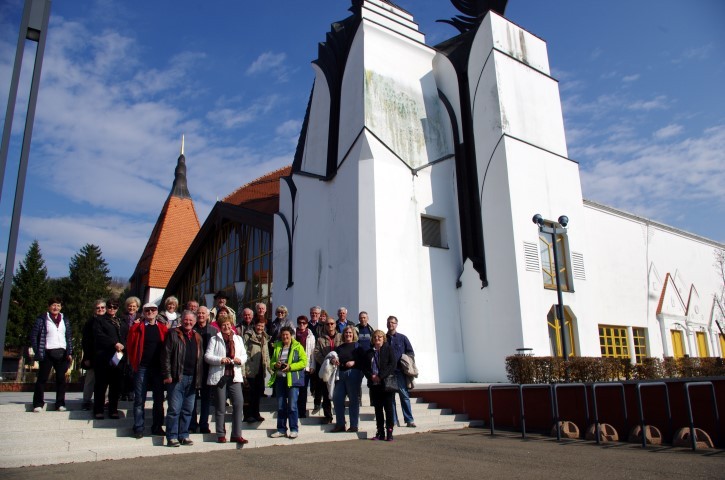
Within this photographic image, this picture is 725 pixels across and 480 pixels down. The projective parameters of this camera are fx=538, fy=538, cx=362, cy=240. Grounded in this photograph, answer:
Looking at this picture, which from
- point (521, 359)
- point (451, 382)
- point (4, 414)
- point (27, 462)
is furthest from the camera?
point (451, 382)

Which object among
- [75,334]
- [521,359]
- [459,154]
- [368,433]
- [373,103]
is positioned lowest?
[368,433]

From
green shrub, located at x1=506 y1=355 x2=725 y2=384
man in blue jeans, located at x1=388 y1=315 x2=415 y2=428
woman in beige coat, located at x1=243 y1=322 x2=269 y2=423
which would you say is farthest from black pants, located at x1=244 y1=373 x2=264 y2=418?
green shrub, located at x1=506 y1=355 x2=725 y2=384

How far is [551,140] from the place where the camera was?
15508 mm

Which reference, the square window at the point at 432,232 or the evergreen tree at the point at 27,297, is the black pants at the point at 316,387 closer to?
the square window at the point at 432,232

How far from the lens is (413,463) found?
5609 millimetres

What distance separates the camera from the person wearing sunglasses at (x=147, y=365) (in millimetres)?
6398

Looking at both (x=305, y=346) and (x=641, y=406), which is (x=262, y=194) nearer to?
(x=305, y=346)

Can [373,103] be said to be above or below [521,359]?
above

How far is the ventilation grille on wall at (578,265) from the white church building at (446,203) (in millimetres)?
51

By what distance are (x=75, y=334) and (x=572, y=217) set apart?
3601 cm

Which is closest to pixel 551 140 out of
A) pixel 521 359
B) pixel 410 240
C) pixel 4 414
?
pixel 410 240

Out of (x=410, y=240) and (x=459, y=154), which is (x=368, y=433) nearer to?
(x=410, y=240)

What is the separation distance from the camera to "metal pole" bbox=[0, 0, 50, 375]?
7.78ft

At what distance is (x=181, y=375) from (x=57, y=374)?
2.03m
